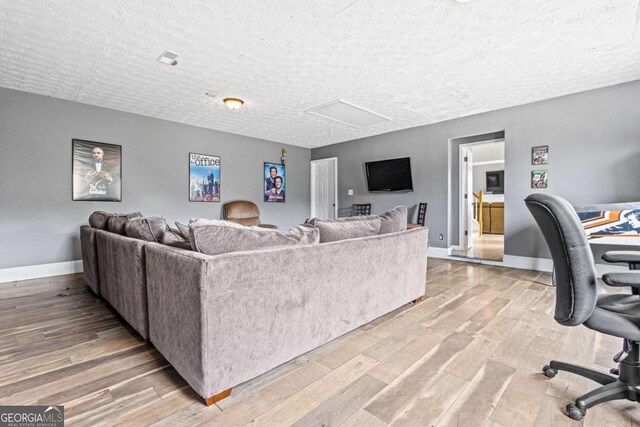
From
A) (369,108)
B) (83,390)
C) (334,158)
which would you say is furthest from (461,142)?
(83,390)

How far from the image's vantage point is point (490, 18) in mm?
2350

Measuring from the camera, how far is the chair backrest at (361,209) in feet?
20.9

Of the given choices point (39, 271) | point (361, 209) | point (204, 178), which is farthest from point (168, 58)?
point (361, 209)

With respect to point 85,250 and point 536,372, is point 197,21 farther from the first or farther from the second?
point 536,372

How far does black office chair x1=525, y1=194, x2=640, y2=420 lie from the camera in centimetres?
119

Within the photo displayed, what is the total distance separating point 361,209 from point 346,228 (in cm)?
437

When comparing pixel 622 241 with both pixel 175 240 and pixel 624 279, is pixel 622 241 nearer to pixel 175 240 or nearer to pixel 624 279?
pixel 624 279

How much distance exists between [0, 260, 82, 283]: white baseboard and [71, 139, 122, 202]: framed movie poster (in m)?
0.96

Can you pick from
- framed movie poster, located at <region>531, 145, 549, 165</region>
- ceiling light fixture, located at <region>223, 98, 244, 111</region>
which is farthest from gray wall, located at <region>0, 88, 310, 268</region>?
framed movie poster, located at <region>531, 145, 549, 165</region>

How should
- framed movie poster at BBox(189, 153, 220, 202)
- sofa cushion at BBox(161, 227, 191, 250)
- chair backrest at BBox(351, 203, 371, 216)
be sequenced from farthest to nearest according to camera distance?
1. chair backrest at BBox(351, 203, 371, 216)
2. framed movie poster at BBox(189, 153, 220, 202)
3. sofa cushion at BBox(161, 227, 191, 250)

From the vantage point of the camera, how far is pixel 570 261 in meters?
1.25

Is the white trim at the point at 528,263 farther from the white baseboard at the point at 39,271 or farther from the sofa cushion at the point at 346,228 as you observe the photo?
the white baseboard at the point at 39,271

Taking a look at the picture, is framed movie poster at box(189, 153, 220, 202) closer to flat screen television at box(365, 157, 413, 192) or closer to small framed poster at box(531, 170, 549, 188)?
flat screen television at box(365, 157, 413, 192)

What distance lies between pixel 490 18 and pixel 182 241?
291 centimetres
